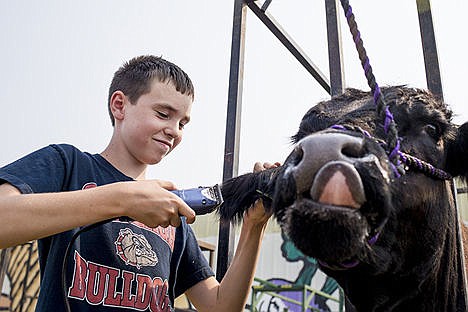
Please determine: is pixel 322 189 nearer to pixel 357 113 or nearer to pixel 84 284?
pixel 357 113

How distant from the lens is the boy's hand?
2.42 m

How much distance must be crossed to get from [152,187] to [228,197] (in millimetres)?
785

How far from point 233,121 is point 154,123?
2.67 ft

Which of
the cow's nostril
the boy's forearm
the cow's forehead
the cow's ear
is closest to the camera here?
the cow's nostril

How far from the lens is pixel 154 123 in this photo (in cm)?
237

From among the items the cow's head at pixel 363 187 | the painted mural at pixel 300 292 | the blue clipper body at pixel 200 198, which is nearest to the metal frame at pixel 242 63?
the cow's head at pixel 363 187

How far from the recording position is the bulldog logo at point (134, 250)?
218 centimetres

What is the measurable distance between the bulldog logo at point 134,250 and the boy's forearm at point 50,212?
0.55 m

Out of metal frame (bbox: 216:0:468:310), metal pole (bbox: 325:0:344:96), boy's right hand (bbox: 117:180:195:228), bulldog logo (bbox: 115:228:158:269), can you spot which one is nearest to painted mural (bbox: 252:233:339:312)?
metal frame (bbox: 216:0:468:310)

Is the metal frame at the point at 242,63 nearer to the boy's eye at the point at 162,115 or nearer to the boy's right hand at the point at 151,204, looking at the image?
the boy's eye at the point at 162,115

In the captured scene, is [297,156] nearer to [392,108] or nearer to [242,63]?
[392,108]

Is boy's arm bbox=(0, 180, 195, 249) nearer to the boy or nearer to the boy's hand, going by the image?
the boy

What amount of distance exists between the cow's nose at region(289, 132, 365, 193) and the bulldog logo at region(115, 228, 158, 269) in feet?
3.40

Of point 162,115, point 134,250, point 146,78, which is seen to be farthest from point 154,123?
point 134,250
